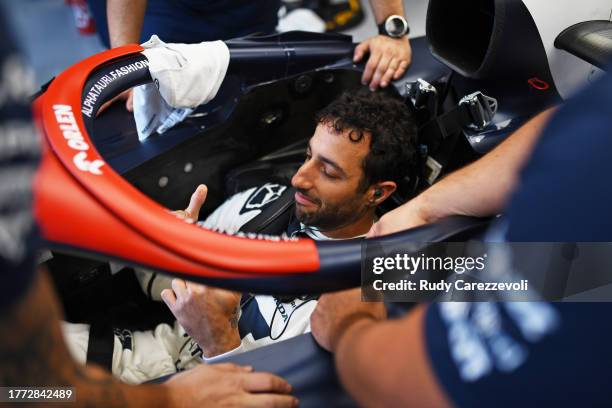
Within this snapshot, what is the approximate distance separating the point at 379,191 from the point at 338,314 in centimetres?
55

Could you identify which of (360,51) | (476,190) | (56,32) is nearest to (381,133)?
(360,51)

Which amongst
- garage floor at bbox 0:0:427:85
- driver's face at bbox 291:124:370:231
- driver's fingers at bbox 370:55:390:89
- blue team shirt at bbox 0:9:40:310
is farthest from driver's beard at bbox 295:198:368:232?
garage floor at bbox 0:0:427:85

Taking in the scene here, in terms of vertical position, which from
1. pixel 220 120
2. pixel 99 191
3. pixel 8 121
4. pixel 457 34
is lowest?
pixel 220 120

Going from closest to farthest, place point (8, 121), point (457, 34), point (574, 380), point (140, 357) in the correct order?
point (8, 121) < point (574, 380) < point (140, 357) < point (457, 34)

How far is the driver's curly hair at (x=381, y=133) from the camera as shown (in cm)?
137

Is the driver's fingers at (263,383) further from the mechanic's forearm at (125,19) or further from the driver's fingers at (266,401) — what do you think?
the mechanic's forearm at (125,19)

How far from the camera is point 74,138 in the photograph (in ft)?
2.80

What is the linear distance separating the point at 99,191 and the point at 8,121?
0.36 metres

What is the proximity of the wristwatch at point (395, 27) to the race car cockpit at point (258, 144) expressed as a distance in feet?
0.17

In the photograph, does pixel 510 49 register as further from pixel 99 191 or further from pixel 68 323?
pixel 68 323

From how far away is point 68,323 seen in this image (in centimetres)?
128

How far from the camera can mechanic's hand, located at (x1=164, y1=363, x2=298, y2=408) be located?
0.81 m

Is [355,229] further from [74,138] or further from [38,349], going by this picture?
[38,349]

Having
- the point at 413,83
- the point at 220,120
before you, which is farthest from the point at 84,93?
the point at 413,83
